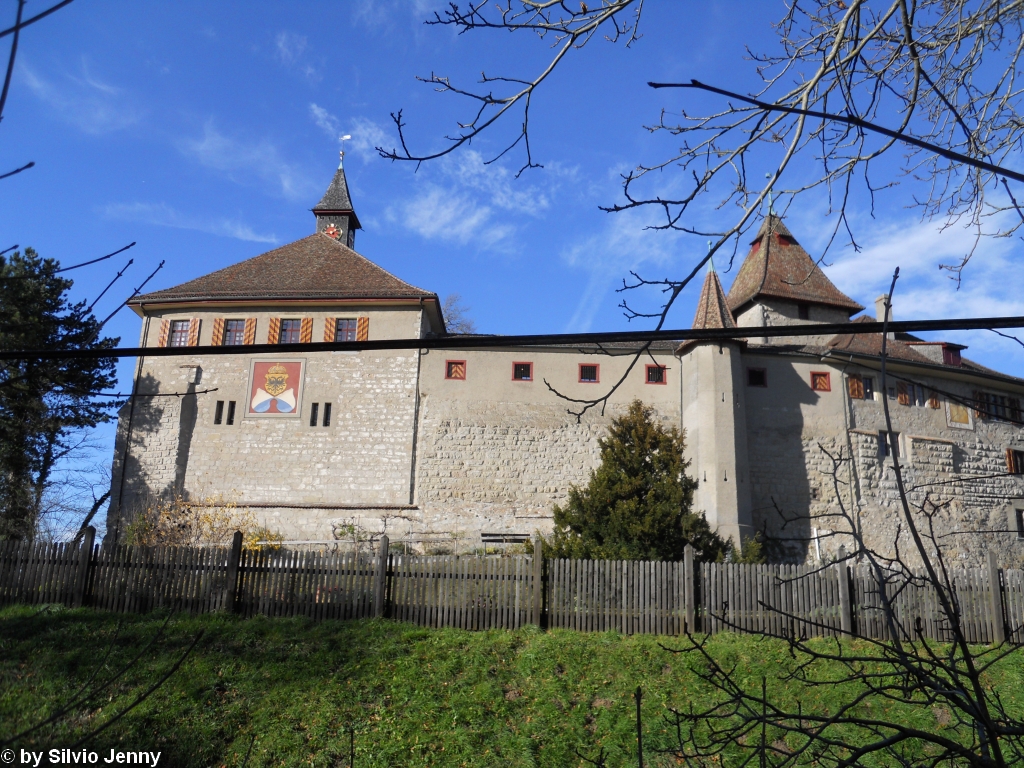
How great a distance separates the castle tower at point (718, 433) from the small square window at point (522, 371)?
188 inches

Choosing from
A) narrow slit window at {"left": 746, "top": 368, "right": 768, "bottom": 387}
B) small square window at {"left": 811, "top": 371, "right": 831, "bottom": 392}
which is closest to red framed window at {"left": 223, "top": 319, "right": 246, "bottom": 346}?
narrow slit window at {"left": 746, "top": 368, "right": 768, "bottom": 387}

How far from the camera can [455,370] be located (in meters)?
25.6

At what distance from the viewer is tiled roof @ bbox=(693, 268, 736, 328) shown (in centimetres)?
2558

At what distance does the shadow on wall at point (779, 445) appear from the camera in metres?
24.3

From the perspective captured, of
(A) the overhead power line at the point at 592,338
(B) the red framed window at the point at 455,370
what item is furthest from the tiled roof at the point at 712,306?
(A) the overhead power line at the point at 592,338

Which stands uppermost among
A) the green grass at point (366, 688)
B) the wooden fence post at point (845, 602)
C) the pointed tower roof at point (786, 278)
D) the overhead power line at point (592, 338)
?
the pointed tower roof at point (786, 278)

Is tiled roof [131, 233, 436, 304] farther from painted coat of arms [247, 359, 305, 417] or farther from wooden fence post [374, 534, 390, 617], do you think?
wooden fence post [374, 534, 390, 617]

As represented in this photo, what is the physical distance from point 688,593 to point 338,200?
25379 millimetres

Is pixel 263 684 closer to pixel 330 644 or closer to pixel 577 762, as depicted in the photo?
pixel 330 644

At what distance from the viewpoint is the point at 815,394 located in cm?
2558

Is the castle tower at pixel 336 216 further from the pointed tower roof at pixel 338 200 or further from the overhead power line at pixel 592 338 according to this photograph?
the overhead power line at pixel 592 338

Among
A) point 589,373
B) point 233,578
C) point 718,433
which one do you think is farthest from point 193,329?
point 718,433

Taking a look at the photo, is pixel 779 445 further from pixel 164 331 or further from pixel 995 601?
pixel 164 331

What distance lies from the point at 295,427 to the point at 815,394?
54.6 feet
